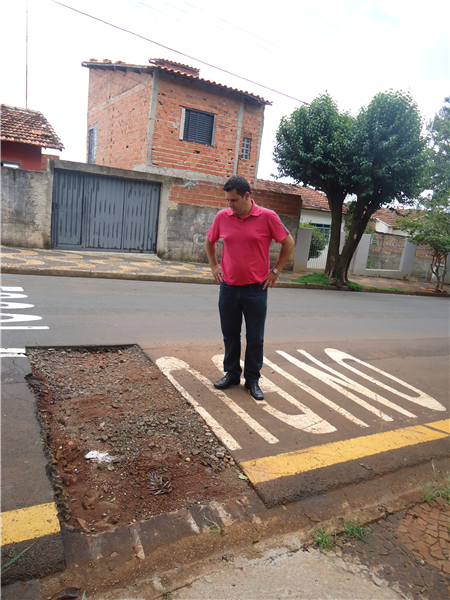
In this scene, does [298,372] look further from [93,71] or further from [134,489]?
[93,71]

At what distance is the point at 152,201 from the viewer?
1412 centimetres

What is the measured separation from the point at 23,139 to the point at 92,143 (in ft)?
19.6

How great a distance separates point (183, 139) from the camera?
1672 cm

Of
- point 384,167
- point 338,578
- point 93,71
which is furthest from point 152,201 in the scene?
point 338,578

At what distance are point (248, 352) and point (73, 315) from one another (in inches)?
120

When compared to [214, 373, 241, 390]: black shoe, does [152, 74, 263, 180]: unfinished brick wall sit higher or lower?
higher

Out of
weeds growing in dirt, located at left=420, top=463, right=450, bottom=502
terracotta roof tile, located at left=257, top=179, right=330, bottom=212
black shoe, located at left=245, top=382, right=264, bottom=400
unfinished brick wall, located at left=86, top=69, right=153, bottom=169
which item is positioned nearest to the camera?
weeds growing in dirt, located at left=420, top=463, right=450, bottom=502

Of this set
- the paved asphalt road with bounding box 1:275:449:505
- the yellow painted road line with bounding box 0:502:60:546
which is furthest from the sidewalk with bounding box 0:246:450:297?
the yellow painted road line with bounding box 0:502:60:546

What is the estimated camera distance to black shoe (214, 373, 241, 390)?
12.8 feet

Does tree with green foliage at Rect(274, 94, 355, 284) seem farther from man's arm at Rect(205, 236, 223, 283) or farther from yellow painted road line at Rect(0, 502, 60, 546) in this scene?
yellow painted road line at Rect(0, 502, 60, 546)

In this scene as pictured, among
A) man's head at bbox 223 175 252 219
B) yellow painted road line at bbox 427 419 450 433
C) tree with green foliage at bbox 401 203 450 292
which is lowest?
yellow painted road line at bbox 427 419 450 433

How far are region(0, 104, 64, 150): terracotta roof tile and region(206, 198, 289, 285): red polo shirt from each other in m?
14.1

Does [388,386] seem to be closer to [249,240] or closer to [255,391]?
[255,391]

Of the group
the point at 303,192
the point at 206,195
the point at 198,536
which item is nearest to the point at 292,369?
the point at 198,536
